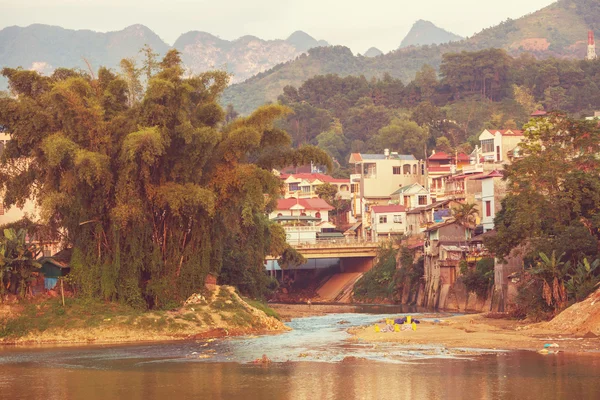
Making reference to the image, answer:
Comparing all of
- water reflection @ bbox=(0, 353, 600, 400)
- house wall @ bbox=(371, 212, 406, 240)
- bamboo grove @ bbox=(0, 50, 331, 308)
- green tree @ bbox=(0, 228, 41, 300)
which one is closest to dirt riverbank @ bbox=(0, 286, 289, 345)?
bamboo grove @ bbox=(0, 50, 331, 308)

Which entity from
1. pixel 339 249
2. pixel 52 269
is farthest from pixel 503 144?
pixel 52 269

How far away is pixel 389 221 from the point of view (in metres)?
117

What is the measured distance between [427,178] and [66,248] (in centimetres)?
7703

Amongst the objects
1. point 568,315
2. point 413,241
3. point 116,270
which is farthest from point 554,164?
point 413,241

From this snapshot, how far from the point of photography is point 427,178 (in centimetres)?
12875

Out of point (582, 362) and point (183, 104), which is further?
point (183, 104)

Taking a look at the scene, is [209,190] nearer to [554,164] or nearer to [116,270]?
[116,270]

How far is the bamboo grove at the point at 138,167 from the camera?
5162 centimetres

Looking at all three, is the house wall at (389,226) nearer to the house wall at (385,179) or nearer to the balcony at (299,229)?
the balcony at (299,229)

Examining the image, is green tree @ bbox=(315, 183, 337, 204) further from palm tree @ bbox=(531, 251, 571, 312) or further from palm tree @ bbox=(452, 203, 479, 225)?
palm tree @ bbox=(531, 251, 571, 312)

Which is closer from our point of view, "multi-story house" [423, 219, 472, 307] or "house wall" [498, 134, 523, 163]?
"multi-story house" [423, 219, 472, 307]

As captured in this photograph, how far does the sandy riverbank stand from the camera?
44500 mm

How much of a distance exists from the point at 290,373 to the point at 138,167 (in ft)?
58.8

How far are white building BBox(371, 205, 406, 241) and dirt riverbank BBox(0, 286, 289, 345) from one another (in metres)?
62.0
